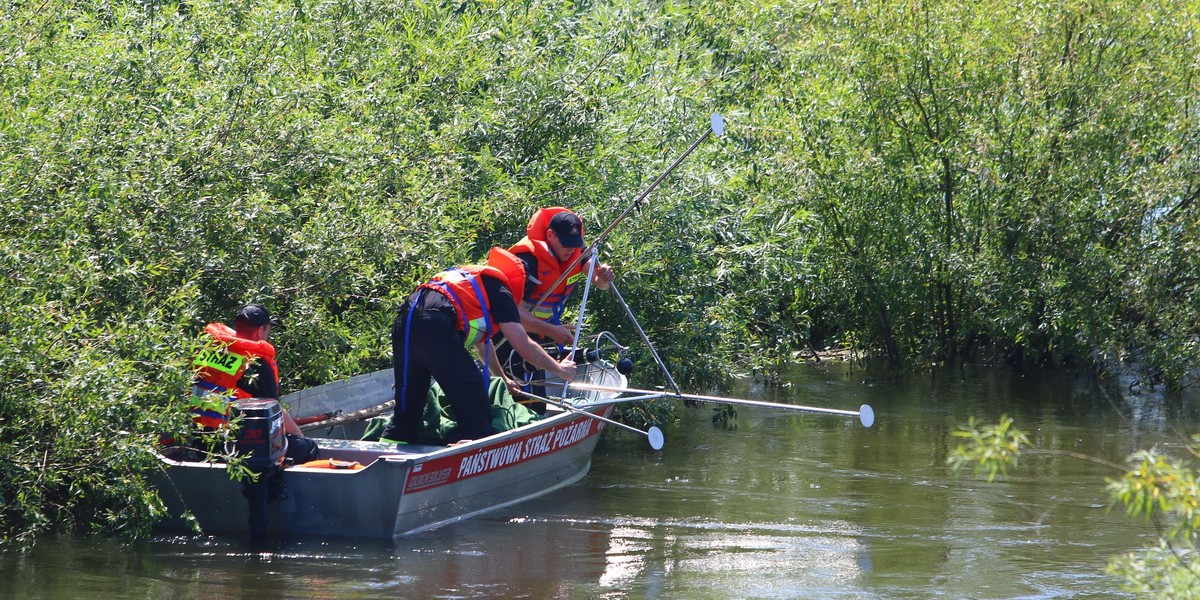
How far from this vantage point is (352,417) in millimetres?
9266

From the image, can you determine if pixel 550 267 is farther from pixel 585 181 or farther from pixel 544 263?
pixel 585 181

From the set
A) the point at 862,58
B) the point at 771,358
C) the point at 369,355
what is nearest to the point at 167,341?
the point at 369,355

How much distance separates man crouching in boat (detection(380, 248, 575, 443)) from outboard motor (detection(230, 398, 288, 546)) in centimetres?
96

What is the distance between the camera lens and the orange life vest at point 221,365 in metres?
7.59

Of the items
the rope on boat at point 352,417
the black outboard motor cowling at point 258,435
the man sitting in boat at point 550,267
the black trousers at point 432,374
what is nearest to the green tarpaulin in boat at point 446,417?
the black trousers at point 432,374

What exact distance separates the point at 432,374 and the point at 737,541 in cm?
201

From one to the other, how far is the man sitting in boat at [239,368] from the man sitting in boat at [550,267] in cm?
185

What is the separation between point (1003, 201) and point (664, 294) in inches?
150

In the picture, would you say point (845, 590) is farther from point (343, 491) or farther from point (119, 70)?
point (119, 70)

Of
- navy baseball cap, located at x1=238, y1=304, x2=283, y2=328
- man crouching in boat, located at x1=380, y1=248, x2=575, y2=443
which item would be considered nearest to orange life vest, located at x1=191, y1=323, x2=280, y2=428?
navy baseball cap, located at x1=238, y1=304, x2=283, y2=328

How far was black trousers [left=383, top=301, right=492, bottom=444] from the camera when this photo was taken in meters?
8.06

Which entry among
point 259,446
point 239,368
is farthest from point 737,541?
point 239,368

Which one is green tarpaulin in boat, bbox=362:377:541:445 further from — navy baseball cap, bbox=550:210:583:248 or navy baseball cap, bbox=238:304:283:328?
navy baseball cap, bbox=238:304:283:328

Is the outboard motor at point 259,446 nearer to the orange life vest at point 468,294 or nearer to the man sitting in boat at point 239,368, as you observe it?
the man sitting in boat at point 239,368
